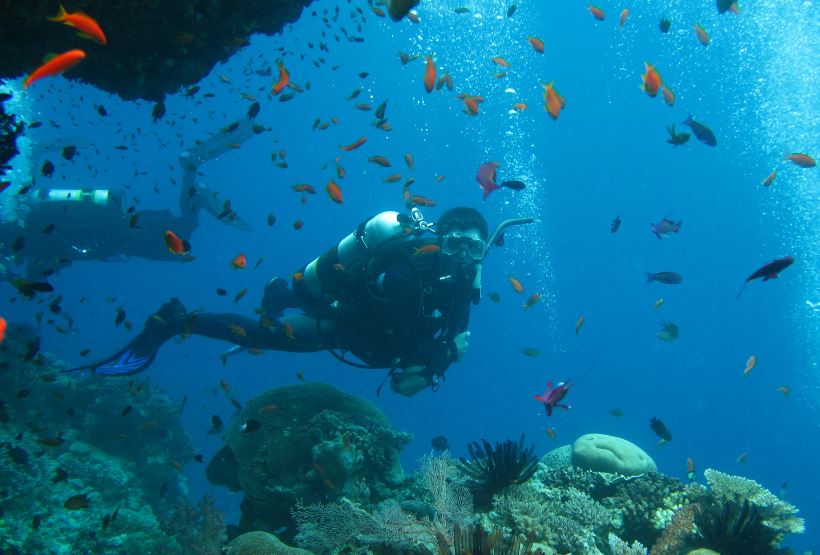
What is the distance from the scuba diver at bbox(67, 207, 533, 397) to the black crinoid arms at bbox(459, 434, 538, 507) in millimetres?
1724

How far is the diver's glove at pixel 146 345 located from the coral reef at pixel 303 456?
2493mm

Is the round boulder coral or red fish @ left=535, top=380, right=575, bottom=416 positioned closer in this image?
red fish @ left=535, top=380, right=575, bottom=416

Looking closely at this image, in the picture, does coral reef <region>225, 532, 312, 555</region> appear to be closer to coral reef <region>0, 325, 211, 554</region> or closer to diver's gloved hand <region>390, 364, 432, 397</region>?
coral reef <region>0, 325, 211, 554</region>

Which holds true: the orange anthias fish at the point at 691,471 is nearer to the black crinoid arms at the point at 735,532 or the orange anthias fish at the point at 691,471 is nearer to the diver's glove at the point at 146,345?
the black crinoid arms at the point at 735,532

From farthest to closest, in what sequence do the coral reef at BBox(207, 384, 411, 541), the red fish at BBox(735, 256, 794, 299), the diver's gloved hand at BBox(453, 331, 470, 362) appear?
the diver's gloved hand at BBox(453, 331, 470, 362) < the coral reef at BBox(207, 384, 411, 541) < the red fish at BBox(735, 256, 794, 299)

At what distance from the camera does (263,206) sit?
352 ft

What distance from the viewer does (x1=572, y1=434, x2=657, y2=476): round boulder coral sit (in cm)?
704

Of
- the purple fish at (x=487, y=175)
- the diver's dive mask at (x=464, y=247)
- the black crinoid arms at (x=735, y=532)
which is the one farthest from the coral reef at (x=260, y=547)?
the purple fish at (x=487, y=175)

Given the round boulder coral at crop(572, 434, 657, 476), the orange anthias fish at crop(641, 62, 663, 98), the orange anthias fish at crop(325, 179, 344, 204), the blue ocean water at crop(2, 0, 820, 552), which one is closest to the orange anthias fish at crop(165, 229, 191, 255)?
the orange anthias fish at crop(325, 179, 344, 204)

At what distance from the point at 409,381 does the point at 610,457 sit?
11.6 feet

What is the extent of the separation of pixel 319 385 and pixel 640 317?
275 ft

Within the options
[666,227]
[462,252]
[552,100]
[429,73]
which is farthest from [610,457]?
[429,73]

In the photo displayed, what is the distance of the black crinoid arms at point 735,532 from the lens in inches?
162

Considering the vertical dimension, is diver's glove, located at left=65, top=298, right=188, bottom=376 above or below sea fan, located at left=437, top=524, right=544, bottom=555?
below
